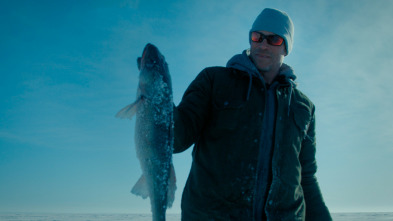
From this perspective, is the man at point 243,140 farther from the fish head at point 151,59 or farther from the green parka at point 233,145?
the fish head at point 151,59

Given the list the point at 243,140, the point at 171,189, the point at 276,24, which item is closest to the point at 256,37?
the point at 276,24

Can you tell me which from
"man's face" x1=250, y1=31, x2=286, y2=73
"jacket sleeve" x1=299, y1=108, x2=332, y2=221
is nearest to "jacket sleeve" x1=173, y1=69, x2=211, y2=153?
"man's face" x1=250, y1=31, x2=286, y2=73

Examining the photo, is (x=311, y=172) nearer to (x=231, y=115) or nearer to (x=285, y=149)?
(x=285, y=149)

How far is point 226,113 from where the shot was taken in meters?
3.06

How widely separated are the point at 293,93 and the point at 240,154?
1.39 meters

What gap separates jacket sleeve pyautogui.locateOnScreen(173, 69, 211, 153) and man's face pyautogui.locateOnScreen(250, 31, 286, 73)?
2.55ft

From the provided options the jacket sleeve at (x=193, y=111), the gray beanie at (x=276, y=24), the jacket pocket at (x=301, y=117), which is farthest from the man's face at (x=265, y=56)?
the jacket sleeve at (x=193, y=111)

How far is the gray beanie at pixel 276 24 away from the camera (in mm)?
3941

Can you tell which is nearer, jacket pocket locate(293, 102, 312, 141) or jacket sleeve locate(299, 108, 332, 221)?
jacket pocket locate(293, 102, 312, 141)

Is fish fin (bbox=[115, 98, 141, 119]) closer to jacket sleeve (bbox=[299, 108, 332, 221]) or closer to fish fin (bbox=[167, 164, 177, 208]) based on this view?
fish fin (bbox=[167, 164, 177, 208])

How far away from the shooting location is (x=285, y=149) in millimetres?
3221

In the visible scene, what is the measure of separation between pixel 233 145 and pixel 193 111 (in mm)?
540

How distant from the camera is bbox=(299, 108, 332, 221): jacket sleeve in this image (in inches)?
149

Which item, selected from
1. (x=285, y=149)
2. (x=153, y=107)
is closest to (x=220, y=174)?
(x=285, y=149)
